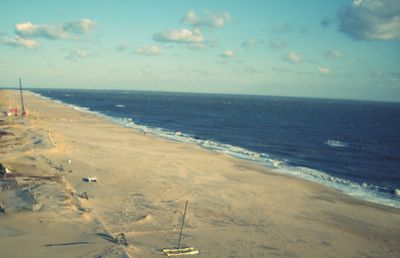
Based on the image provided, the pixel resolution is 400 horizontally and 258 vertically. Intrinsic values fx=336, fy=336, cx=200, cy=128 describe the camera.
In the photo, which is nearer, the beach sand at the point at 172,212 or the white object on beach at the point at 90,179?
the beach sand at the point at 172,212

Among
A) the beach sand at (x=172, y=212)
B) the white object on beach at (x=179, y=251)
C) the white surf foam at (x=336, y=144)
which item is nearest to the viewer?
the white object on beach at (x=179, y=251)

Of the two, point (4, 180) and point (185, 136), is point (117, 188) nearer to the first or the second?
point (4, 180)

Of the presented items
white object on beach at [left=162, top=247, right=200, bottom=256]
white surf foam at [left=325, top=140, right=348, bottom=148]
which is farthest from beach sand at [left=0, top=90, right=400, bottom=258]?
white surf foam at [left=325, top=140, right=348, bottom=148]

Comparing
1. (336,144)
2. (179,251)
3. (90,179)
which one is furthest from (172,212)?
(336,144)

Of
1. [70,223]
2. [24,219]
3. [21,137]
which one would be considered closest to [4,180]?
[24,219]

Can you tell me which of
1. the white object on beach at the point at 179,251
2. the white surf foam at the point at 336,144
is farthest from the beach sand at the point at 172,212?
the white surf foam at the point at 336,144

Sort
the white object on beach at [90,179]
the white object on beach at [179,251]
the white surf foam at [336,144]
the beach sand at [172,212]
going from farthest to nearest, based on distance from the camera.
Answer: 1. the white surf foam at [336,144]
2. the white object on beach at [90,179]
3. the beach sand at [172,212]
4. the white object on beach at [179,251]

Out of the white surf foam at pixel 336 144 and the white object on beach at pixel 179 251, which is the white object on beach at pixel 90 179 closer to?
the white object on beach at pixel 179 251

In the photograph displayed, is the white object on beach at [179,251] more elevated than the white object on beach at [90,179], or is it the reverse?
the white object on beach at [90,179]

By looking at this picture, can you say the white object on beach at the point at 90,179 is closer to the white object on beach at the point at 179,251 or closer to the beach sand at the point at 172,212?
the beach sand at the point at 172,212

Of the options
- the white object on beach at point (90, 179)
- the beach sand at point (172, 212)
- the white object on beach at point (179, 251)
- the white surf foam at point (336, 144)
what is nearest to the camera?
the white object on beach at point (179, 251)
